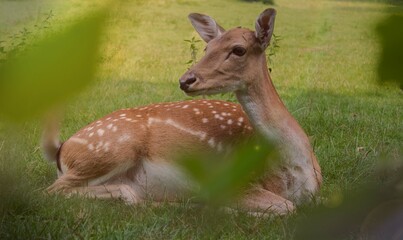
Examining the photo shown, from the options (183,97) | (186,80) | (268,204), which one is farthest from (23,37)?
(183,97)

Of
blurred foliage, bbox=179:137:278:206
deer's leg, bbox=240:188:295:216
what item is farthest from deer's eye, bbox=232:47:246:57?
blurred foliage, bbox=179:137:278:206

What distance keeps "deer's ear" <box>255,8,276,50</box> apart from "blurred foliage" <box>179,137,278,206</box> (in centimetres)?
159

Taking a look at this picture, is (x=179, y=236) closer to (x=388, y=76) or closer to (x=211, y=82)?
(x=211, y=82)

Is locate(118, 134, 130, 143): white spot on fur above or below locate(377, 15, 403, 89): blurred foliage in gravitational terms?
below

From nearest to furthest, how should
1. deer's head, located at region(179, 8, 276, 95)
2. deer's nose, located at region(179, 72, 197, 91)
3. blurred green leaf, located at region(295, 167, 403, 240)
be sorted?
blurred green leaf, located at region(295, 167, 403, 240) → deer's nose, located at region(179, 72, 197, 91) → deer's head, located at region(179, 8, 276, 95)

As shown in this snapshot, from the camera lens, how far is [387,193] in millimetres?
206

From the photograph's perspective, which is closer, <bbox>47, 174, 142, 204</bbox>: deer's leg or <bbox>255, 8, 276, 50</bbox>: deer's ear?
<bbox>255, 8, 276, 50</bbox>: deer's ear

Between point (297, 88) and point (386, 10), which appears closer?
point (386, 10)

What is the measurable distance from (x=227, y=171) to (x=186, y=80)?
1434mm

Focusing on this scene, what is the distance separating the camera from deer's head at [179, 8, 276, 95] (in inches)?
70.1

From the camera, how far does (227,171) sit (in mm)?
264

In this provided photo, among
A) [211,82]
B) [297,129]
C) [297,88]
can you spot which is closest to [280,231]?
[211,82]

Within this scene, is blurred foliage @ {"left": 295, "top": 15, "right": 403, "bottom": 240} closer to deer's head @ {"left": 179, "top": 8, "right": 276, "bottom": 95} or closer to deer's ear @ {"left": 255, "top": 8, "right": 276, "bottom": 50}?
deer's head @ {"left": 179, "top": 8, "right": 276, "bottom": 95}

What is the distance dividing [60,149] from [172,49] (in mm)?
491
